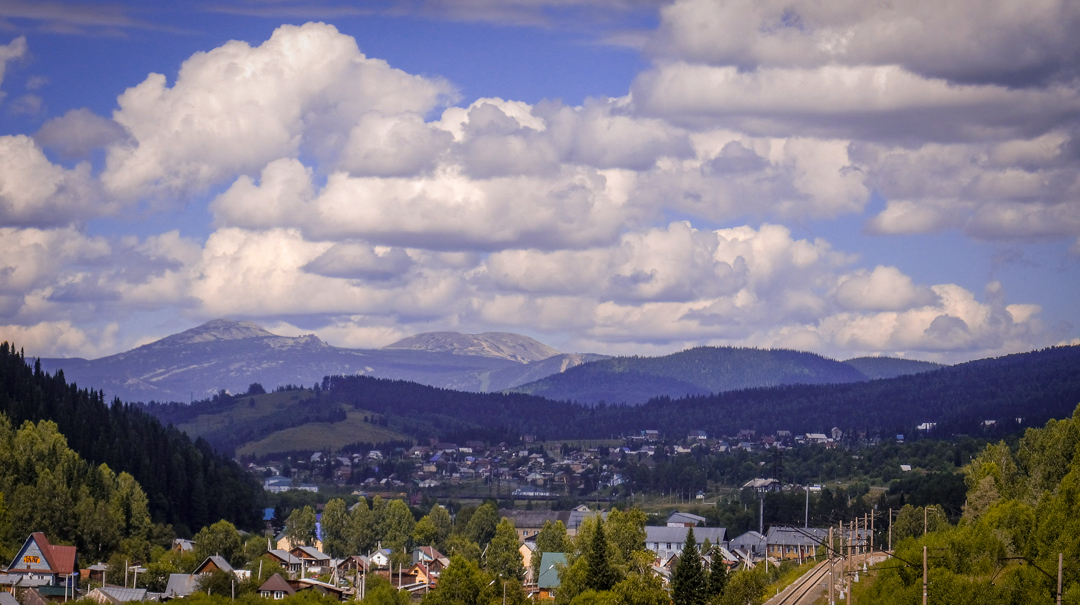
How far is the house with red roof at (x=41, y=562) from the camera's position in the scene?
5600 inches

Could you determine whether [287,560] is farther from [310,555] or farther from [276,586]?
[276,586]

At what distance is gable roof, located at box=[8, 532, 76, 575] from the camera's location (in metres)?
143

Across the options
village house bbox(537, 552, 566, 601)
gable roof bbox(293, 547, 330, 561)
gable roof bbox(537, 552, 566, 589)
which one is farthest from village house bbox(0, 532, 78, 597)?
gable roof bbox(537, 552, 566, 589)

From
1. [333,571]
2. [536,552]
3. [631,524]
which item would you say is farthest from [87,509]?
[631,524]

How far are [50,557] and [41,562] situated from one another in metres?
1.02

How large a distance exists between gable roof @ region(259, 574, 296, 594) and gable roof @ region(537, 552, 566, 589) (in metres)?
35.2

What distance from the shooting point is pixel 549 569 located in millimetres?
163250

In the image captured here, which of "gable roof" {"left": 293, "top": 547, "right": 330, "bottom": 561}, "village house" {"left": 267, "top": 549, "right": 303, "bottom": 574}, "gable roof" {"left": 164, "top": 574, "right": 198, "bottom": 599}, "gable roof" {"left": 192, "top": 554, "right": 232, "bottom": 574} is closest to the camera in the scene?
"gable roof" {"left": 164, "top": 574, "right": 198, "bottom": 599}

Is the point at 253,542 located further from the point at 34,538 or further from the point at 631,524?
the point at 631,524

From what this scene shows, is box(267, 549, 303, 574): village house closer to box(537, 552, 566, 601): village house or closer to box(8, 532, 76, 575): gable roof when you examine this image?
box(8, 532, 76, 575): gable roof

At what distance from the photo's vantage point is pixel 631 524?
151 meters

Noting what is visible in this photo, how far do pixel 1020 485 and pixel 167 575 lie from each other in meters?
92.7

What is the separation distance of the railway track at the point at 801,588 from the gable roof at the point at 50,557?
7522 centimetres

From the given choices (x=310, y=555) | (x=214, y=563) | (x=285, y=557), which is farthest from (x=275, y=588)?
(x=310, y=555)
